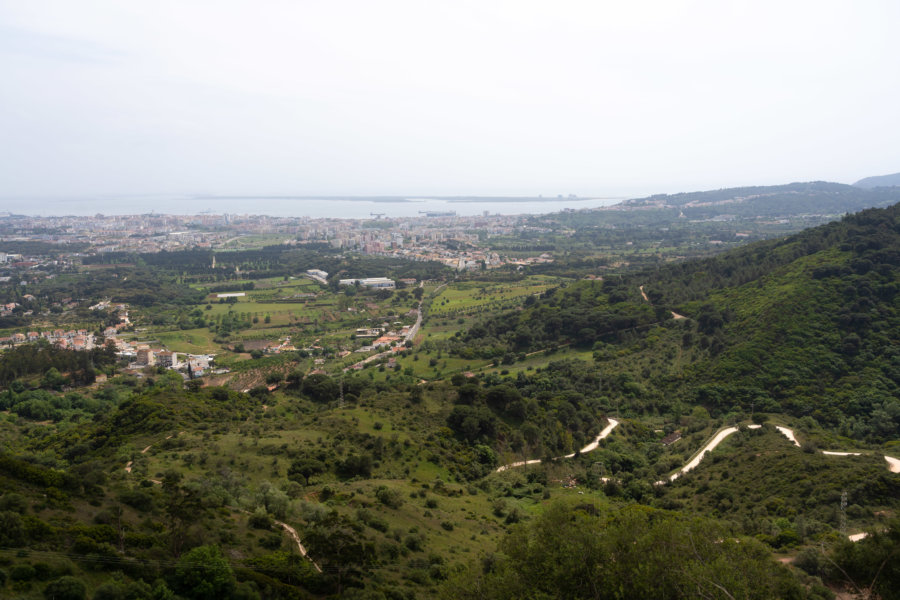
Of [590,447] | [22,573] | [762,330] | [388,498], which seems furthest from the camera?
[762,330]

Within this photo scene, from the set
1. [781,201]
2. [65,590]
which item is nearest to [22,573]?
[65,590]

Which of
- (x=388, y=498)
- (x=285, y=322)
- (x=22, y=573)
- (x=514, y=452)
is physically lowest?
(x=514, y=452)

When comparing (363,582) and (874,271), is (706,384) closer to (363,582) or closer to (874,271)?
(874,271)

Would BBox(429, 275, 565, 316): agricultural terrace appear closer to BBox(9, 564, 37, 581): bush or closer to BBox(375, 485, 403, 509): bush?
BBox(375, 485, 403, 509): bush

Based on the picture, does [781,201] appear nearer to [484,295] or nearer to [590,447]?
[484,295]

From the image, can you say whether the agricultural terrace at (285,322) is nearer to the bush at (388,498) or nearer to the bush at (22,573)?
the bush at (388,498)

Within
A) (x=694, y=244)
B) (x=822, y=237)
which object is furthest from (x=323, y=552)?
(x=694, y=244)
